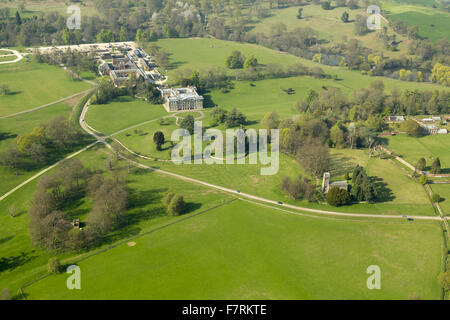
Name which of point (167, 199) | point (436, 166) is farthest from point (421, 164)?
point (167, 199)

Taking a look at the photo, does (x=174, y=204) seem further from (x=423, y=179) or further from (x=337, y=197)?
(x=423, y=179)

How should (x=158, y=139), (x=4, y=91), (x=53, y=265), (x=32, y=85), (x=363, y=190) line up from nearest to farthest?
(x=53, y=265) < (x=363, y=190) < (x=158, y=139) < (x=4, y=91) < (x=32, y=85)

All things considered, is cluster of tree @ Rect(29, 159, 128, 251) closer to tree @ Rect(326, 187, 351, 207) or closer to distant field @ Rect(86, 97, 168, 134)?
distant field @ Rect(86, 97, 168, 134)

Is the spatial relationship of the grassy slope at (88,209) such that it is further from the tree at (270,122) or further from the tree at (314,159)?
the tree at (270,122)

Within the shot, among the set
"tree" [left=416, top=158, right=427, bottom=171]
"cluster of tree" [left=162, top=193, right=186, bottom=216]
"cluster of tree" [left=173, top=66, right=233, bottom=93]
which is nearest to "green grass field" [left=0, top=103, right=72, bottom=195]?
"cluster of tree" [left=162, top=193, right=186, bottom=216]

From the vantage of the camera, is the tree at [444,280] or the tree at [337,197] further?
the tree at [337,197]

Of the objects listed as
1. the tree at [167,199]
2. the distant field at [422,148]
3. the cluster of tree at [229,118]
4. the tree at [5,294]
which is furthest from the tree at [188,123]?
the tree at [5,294]
